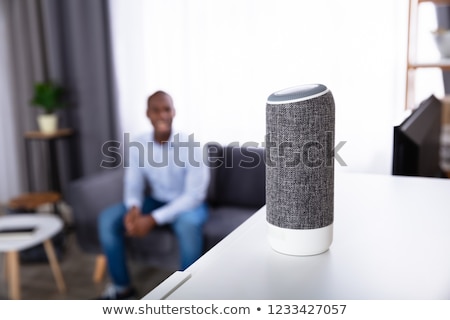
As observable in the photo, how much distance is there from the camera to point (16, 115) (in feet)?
9.02

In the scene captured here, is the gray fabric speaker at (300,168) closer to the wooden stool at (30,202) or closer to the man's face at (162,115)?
the man's face at (162,115)

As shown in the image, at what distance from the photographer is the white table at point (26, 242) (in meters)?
1.59

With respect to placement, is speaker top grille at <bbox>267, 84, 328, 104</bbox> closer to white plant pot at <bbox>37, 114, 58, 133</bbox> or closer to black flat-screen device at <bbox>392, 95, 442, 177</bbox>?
black flat-screen device at <bbox>392, 95, 442, 177</bbox>

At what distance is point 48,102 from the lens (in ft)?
8.04

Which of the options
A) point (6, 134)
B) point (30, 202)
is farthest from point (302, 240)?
point (6, 134)

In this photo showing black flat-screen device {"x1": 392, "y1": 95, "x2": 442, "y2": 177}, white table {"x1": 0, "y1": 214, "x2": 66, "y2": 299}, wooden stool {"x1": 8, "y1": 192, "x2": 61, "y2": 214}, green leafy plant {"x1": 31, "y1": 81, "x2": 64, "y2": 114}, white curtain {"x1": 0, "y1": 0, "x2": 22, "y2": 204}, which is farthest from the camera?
white curtain {"x1": 0, "y1": 0, "x2": 22, "y2": 204}

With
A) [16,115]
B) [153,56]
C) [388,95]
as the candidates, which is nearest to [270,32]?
[388,95]

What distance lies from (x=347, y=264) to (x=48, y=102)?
2243 mm

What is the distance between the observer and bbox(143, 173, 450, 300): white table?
0.43 metres

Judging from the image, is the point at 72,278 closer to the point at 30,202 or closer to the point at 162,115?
the point at 30,202

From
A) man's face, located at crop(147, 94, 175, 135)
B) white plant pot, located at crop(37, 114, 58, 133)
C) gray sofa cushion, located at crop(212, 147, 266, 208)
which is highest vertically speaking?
man's face, located at crop(147, 94, 175, 135)

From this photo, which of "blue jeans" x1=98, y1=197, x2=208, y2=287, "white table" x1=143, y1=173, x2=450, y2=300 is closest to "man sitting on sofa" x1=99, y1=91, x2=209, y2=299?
"blue jeans" x1=98, y1=197, x2=208, y2=287

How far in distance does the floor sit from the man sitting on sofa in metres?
0.08
